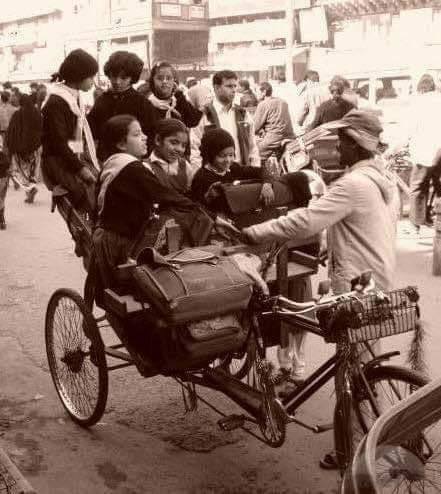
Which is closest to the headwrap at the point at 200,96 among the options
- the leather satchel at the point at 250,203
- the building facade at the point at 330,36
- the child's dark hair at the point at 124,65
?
the child's dark hair at the point at 124,65

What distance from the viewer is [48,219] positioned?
38.0 feet

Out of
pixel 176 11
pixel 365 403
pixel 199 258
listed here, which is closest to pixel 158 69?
pixel 199 258

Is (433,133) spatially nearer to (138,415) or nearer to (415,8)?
(138,415)

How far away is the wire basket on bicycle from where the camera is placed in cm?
301

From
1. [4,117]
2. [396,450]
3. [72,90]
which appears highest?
[72,90]

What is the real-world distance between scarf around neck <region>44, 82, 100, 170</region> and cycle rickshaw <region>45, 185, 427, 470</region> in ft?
5.13

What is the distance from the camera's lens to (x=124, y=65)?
19.0 ft

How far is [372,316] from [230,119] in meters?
3.93

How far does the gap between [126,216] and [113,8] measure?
43.4m

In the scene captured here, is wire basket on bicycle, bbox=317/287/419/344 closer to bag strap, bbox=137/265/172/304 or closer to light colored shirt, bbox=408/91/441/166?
bag strap, bbox=137/265/172/304

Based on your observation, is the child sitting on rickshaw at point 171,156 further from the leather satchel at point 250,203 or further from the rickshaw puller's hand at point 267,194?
the rickshaw puller's hand at point 267,194

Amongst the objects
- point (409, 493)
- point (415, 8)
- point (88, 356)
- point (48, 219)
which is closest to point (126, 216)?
point (88, 356)

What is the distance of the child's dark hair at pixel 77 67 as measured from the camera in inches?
225

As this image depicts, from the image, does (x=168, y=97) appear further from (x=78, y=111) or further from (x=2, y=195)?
(x=2, y=195)
